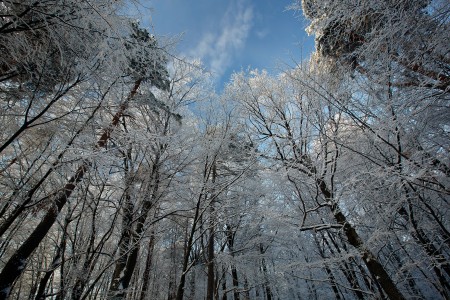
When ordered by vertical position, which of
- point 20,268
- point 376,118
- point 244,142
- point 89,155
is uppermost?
point 244,142

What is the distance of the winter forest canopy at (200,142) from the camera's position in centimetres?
280

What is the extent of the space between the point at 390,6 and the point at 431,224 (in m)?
4.59

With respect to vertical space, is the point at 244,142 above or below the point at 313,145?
above

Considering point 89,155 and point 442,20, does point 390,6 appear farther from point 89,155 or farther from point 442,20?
point 89,155

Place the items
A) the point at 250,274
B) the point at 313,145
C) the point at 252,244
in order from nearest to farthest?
the point at 313,145 < the point at 250,274 < the point at 252,244

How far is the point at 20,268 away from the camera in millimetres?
4336

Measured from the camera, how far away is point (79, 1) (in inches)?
100

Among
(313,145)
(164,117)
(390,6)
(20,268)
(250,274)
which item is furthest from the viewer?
(250,274)

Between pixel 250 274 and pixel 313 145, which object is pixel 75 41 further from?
pixel 250 274

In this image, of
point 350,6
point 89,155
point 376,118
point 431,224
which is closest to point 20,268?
point 89,155

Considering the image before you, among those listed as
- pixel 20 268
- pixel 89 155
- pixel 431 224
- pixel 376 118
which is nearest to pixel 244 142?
pixel 376 118

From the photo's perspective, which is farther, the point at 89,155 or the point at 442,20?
the point at 442,20

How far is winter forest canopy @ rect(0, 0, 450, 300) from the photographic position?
2.80 metres

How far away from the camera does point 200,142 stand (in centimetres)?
563
